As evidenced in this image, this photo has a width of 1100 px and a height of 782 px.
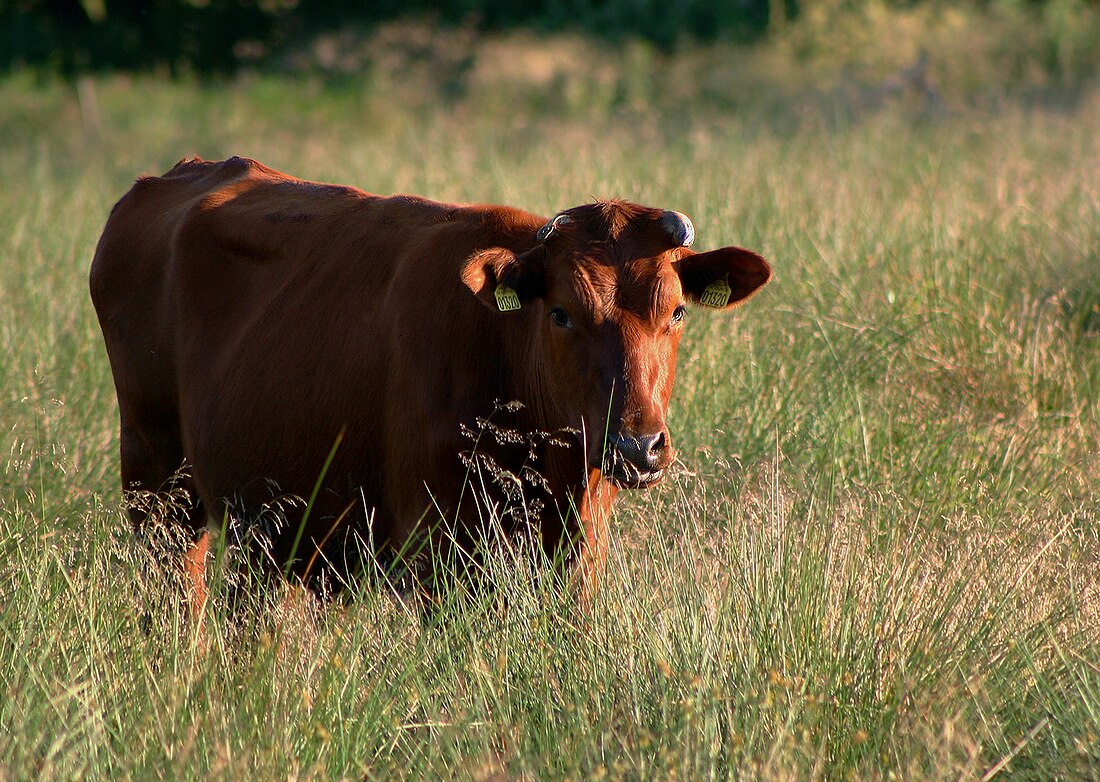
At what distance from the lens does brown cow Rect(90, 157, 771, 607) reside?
3.73 m

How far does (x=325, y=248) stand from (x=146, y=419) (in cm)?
107

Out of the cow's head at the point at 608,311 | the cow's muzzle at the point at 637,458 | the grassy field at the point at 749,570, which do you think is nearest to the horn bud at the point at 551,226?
the cow's head at the point at 608,311

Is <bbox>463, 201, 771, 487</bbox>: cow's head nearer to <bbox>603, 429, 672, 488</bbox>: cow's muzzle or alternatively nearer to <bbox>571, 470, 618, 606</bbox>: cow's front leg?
<bbox>603, 429, 672, 488</bbox>: cow's muzzle

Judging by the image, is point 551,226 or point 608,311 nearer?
point 608,311

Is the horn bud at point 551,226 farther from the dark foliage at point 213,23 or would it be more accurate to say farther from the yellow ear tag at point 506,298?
the dark foliage at point 213,23

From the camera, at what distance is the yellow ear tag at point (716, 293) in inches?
160

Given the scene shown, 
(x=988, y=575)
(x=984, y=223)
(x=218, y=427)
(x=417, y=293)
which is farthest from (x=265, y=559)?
(x=984, y=223)

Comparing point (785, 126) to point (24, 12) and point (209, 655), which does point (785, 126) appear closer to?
point (209, 655)

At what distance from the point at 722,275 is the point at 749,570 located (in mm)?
1084

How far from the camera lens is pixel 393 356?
4172 mm

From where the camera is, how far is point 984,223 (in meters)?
7.07

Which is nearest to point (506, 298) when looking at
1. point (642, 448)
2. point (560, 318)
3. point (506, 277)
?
point (506, 277)

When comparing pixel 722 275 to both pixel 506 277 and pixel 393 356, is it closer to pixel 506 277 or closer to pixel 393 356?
pixel 506 277

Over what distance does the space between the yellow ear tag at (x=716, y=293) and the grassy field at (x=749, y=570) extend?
0.53 metres
